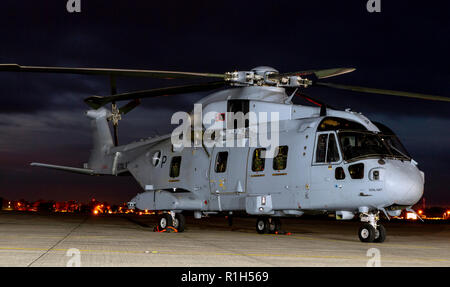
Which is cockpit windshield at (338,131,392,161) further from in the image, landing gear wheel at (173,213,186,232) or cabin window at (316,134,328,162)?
landing gear wheel at (173,213,186,232)

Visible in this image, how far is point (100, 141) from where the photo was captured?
76.9 feet

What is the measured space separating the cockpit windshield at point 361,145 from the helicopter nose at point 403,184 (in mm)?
545

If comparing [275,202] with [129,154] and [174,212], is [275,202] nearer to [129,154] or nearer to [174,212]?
[174,212]

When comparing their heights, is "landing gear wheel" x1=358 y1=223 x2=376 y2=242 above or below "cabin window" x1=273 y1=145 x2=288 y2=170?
below

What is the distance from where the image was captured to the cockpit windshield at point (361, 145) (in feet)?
44.0

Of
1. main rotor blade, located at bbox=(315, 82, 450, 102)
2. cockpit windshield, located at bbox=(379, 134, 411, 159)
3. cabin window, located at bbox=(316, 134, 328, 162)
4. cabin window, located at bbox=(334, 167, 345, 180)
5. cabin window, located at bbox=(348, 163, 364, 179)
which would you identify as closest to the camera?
cabin window, located at bbox=(348, 163, 364, 179)

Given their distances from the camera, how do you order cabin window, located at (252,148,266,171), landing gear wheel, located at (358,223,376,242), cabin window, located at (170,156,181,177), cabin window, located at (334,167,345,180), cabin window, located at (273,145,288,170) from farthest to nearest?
1. cabin window, located at (170,156,181,177)
2. cabin window, located at (252,148,266,171)
3. cabin window, located at (273,145,288,170)
4. landing gear wheel, located at (358,223,376,242)
5. cabin window, located at (334,167,345,180)

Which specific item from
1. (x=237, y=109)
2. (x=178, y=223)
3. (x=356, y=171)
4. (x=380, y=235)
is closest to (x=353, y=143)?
(x=356, y=171)

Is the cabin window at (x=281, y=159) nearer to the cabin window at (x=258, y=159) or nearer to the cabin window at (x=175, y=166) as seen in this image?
the cabin window at (x=258, y=159)

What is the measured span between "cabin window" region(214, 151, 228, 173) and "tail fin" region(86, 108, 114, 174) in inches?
284

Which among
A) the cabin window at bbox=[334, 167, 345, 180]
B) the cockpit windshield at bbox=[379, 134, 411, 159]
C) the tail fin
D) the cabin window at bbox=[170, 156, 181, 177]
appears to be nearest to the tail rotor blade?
the tail fin

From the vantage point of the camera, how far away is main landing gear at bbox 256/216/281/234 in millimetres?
17922
